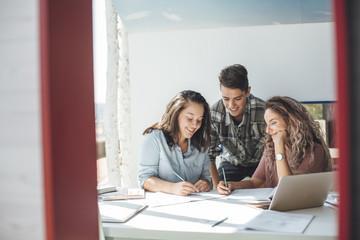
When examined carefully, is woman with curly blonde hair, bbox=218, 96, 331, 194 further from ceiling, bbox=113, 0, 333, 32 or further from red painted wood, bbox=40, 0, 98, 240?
red painted wood, bbox=40, 0, 98, 240

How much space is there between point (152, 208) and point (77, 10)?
1.32m

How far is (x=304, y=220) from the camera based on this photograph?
209 cm

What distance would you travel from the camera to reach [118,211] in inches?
93.9

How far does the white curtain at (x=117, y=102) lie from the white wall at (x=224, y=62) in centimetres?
11

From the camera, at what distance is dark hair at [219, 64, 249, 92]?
430cm

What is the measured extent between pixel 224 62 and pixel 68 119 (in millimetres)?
3111

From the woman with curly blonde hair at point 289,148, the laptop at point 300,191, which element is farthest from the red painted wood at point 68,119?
the woman with curly blonde hair at point 289,148

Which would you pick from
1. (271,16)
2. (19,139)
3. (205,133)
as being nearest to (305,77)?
(271,16)

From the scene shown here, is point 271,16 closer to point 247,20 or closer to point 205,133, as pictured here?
point 247,20

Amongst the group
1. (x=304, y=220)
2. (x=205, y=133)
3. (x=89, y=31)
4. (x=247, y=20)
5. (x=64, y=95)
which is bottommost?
(x=304, y=220)

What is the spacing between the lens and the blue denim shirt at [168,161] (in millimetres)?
3355

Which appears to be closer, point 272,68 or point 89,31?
point 89,31

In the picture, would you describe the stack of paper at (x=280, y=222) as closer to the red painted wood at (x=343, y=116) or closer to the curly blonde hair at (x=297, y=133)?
the red painted wood at (x=343, y=116)

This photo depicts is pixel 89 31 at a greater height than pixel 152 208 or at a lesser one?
greater
